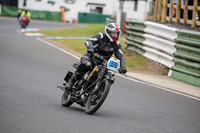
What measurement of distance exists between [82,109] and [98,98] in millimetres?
929

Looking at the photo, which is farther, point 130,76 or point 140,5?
point 140,5

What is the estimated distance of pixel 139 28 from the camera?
1733 centimetres

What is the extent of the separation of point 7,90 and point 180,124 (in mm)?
3816

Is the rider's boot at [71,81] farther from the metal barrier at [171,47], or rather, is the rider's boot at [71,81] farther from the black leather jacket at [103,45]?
the metal barrier at [171,47]

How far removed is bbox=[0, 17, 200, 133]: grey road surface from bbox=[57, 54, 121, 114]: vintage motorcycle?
0.19 meters

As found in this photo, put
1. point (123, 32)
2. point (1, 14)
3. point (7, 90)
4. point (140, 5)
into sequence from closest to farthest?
point (7, 90), point (123, 32), point (140, 5), point (1, 14)

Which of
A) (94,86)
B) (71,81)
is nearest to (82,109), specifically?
(71,81)

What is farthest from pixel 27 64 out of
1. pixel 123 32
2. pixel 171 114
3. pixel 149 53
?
pixel 123 32

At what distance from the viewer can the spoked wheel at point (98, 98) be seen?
7.14 meters

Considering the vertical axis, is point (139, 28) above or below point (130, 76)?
above

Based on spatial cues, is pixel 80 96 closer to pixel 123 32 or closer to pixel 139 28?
pixel 139 28

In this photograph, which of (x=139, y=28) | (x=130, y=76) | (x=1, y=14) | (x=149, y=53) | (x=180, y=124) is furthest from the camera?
(x=1, y=14)

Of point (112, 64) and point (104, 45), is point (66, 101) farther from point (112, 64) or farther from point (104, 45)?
point (112, 64)

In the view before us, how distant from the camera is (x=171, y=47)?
46.6 feet
